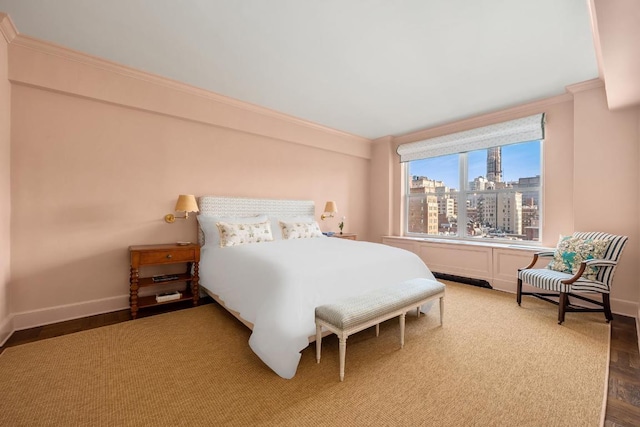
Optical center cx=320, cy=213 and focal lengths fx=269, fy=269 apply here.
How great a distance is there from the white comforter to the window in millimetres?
2244

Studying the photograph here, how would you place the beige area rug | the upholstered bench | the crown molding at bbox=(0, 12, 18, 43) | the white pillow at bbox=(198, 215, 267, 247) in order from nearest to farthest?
the beige area rug → the upholstered bench → the crown molding at bbox=(0, 12, 18, 43) → the white pillow at bbox=(198, 215, 267, 247)

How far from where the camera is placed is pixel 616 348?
7.43ft

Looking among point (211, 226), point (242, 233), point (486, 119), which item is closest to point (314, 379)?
point (242, 233)

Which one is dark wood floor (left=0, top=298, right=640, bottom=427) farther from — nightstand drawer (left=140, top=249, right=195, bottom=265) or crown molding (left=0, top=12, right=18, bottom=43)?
crown molding (left=0, top=12, right=18, bottom=43)

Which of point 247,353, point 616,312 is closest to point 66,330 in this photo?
point 247,353

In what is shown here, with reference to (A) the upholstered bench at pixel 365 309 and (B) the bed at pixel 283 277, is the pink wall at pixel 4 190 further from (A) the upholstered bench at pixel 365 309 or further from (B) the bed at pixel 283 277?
(A) the upholstered bench at pixel 365 309

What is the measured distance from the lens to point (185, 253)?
308 cm

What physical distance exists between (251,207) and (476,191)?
380 cm

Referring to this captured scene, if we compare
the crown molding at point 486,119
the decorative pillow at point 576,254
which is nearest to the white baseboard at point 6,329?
the decorative pillow at point 576,254

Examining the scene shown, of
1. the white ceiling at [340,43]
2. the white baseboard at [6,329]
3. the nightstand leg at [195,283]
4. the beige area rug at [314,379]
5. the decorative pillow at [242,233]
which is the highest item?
the white ceiling at [340,43]

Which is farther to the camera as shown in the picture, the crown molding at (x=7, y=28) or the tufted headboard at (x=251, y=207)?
the tufted headboard at (x=251, y=207)

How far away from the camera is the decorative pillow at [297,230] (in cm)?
390

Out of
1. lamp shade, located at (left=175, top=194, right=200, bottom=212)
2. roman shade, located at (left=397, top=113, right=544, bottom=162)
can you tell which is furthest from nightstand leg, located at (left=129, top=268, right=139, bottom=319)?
roman shade, located at (left=397, top=113, right=544, bottom=162)

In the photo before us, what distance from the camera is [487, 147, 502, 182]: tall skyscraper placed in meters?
4.41
